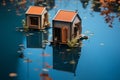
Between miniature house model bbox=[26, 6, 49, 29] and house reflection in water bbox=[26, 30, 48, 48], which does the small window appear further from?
house reflection in water bbox=[26, 30, 48, 48]

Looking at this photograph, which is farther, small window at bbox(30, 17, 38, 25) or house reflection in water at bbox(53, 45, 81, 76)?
small window at bbox(30, 17, 38, 25)

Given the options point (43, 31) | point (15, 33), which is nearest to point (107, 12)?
point (43, 31)

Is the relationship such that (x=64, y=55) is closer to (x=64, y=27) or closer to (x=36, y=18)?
(x=64, y=27)

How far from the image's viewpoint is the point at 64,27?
2928 millimetres

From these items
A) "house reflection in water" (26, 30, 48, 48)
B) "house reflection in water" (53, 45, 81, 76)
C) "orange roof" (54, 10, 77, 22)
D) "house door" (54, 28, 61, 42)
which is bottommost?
"house reflection in water" (53, 45, 81, 76)

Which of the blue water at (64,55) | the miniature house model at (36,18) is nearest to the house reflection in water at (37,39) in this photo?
the blue water at (64,55)

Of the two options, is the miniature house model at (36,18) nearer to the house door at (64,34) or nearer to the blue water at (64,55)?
the blue water at (64,55)

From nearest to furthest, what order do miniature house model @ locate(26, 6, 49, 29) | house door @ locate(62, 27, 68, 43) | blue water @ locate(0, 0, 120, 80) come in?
blue water @ locate(0, 0, 120, 80) < house door @ locate(62, 27, 68, 43) < miniature house model @ locate(26, 6, 49, 29)

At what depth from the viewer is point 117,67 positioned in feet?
8.27

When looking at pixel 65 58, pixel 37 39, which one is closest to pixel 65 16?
pixel 37 39

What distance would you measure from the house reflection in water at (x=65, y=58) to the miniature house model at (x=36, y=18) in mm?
575

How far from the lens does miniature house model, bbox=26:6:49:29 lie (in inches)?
132

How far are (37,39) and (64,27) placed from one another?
0.32m

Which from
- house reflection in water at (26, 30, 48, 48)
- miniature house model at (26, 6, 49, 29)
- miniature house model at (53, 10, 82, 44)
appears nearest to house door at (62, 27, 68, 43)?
miniature house model at (53, 10, 82, 44)
